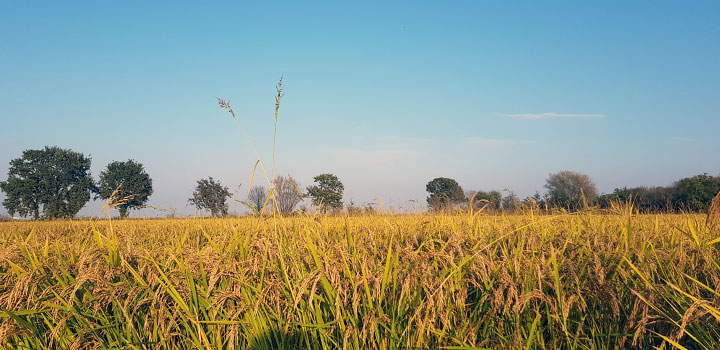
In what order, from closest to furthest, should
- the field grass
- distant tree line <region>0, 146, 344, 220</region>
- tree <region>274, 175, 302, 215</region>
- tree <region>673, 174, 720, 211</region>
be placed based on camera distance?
the field grass, tree <region>274, 175, 302, 215</region>, tree <region>673, 174, 720, 211</region>, distant tree line <region>0, 146, 344, 220</region>

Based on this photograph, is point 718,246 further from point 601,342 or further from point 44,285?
point 44,285

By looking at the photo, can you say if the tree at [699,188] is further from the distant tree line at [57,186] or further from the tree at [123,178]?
the tree at [123,178]

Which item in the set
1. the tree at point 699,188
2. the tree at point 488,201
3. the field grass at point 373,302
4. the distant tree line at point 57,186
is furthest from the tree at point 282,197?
the distant tree line at point 57,186

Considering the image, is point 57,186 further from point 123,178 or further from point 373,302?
point 373,302

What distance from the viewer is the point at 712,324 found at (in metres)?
2.28

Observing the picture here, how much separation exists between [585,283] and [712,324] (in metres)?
0.66

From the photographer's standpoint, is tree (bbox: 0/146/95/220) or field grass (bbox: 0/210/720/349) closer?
field grass (bbox: 0/210/720/349)

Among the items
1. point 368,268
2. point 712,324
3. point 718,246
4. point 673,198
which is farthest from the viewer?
point 673,198

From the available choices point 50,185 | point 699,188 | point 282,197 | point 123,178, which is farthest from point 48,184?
point 699,188

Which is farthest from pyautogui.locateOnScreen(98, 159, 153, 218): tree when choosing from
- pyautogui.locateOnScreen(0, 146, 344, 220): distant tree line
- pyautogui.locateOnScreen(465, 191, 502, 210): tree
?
pyautogui.locateOnScreen(465, 191, 502, 210): tree

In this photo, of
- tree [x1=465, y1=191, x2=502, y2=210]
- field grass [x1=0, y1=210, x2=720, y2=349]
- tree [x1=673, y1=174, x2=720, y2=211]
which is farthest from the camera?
tree [x1=673, y1=174, x2=720, y2=211]

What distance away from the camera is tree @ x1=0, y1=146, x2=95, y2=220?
5338cm

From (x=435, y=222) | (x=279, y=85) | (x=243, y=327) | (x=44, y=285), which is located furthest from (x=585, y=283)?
(x=44, y=285)

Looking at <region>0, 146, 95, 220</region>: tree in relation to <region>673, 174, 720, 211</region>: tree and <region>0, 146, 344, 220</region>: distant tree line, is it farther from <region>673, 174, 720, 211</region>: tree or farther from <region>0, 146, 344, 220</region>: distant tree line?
<region>673, 174, 720, 211</region>: tree
